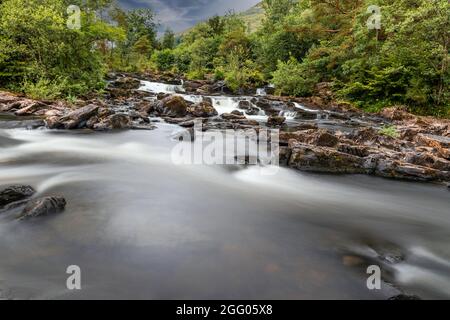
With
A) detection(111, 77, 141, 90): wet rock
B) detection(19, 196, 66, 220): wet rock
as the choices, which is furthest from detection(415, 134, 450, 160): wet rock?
detection(111, 77, 141, 90): wet rock

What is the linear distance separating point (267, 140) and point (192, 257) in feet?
26.5

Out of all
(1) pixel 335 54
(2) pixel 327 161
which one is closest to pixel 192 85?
(1) pixel 335 54

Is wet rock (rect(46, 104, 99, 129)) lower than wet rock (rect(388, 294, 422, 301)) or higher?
higher

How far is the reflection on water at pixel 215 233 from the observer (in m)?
3.72

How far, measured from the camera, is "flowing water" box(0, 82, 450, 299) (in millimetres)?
3719

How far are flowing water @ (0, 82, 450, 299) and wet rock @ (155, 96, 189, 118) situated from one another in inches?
338

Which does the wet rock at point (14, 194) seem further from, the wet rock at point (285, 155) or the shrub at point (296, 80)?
the shrub at point (296, 80)

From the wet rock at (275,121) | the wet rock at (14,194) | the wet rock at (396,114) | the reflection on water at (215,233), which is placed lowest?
the reflection on water at (215,233)

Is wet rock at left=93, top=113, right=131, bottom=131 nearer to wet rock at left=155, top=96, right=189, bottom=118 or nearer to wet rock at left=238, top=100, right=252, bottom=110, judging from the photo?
wet rock at left=155, top=96, right=189, bottom=118

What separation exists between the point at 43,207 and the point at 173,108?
12689mm

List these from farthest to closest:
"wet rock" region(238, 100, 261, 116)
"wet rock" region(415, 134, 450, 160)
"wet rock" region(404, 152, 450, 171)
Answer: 1. "wet rock" region(238, 100, 261, 116)
2. "wet rock" region(415, 134, 450, 160)
3. "wet rock" region(404, 152, 450, 171)

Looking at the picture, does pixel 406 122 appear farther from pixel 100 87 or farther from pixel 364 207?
pixel 100 87

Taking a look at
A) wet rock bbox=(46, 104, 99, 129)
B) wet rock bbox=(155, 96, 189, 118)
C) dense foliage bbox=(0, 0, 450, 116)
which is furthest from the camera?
dense foliage bbox=(0, 0, 450, 116)

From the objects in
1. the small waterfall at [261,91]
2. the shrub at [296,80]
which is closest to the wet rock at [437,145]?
the shrub at [296,80]
